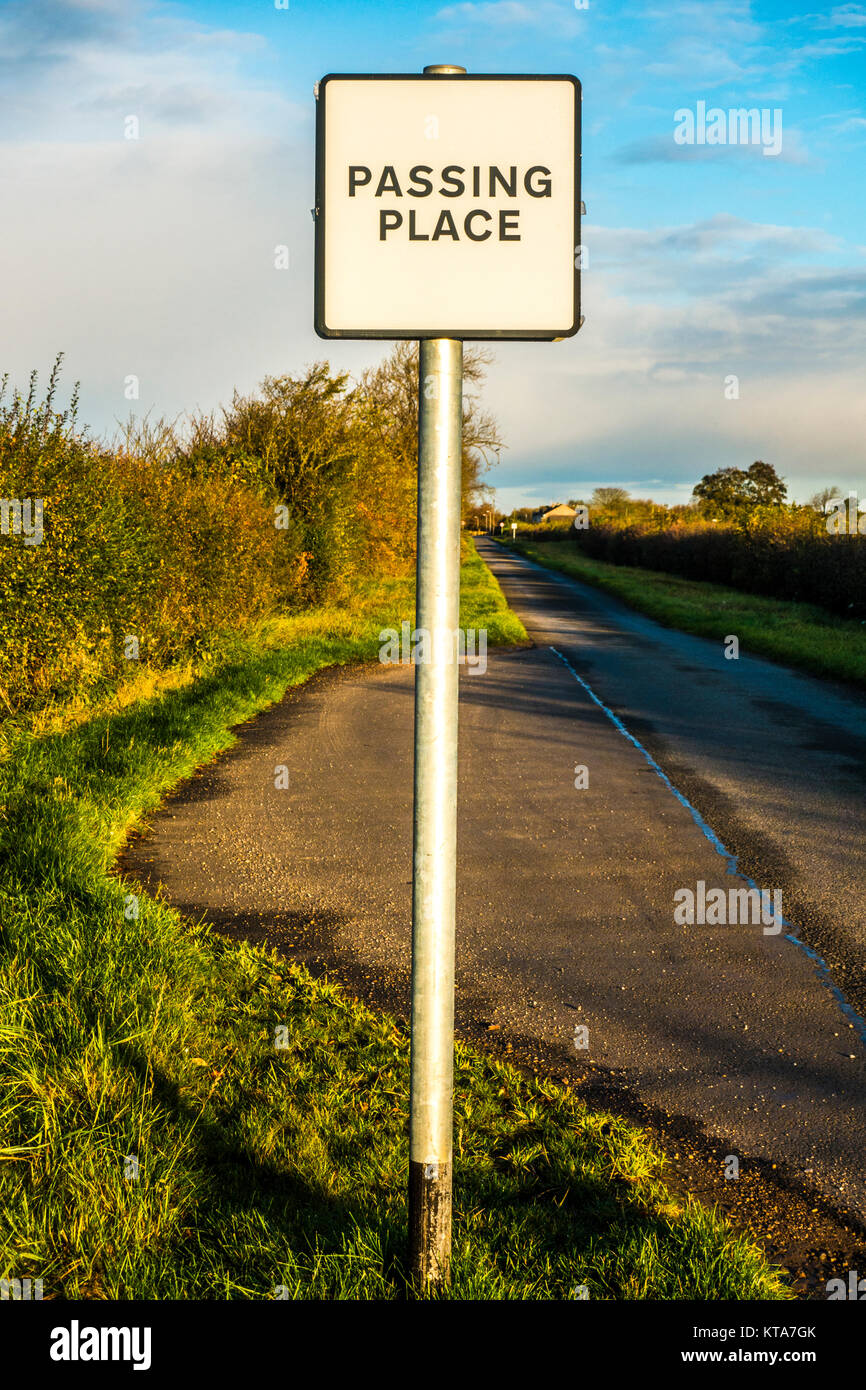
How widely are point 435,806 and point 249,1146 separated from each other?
1.69 m

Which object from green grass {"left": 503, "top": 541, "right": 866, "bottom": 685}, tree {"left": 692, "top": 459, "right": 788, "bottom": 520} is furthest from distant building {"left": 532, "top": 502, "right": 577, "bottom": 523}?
green grass {"left": 503, "top": 541, "right": 866, "bottom": 685}

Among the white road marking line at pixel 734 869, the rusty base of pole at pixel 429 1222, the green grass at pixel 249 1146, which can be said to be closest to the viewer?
the rusty base of pole at pixel 429 1222

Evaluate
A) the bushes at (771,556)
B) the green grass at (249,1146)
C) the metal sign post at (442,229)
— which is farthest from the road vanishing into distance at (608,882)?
the bushes at (771,556)

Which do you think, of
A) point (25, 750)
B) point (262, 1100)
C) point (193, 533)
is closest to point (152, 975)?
point (262, 1100)

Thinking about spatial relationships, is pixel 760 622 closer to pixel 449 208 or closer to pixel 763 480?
pixel 449 208

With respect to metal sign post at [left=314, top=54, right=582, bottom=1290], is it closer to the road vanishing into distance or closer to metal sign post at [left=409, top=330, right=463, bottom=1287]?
metal sign post at [left=409, top=330, right=463, bottom=1287]

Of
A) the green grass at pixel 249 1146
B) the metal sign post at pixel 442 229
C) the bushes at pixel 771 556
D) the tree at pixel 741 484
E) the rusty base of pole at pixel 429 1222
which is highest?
the tree at pixel 741 484

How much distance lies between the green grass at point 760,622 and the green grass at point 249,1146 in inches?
528

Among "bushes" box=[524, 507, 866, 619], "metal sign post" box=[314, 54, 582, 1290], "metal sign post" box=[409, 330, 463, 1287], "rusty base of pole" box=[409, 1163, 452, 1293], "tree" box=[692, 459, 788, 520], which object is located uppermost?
"tree" box=[692, 459, 788, 520]

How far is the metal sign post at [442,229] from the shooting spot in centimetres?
228

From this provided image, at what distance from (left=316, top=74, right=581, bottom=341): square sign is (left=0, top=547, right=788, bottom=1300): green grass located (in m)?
2.27

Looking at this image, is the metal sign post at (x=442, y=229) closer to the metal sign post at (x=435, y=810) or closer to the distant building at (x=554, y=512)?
the metal sign post at (x=435, y=810)

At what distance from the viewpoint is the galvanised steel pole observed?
2.30 m
